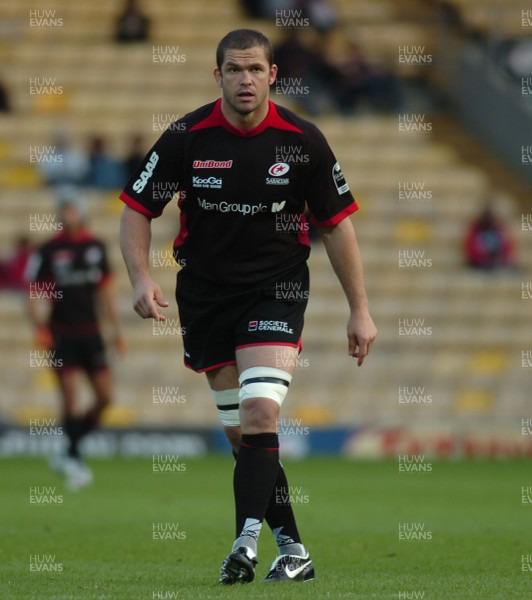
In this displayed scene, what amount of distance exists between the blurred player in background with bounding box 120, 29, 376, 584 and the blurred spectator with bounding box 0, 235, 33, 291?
1322 cm

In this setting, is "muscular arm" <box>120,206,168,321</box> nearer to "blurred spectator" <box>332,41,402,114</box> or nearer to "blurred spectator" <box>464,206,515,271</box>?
"blurred spectator" <box>464,206,515,271</box>

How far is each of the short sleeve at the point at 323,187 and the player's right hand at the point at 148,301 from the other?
88 cm

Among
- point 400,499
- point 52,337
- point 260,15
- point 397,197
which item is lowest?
point 400,499

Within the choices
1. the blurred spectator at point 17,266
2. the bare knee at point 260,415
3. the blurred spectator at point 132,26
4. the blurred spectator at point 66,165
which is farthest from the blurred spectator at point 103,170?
the bare knee at point 260,415

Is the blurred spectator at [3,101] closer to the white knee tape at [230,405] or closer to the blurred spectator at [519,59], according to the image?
the blurred spectator at [519,59]

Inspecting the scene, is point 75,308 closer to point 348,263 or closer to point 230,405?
point 230,405

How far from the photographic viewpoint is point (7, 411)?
733 inches

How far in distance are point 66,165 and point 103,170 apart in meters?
0.58

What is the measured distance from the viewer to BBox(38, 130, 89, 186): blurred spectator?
71.8ft

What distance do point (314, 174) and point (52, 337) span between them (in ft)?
26.1

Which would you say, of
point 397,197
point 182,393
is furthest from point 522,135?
point 182,393

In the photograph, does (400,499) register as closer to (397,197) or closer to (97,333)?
(97,333)

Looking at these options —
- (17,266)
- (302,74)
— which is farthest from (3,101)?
(302,74)

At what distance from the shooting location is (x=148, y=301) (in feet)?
21.0
